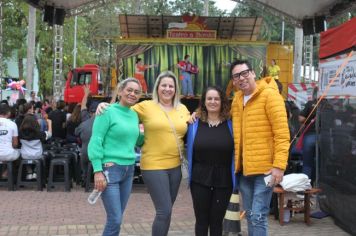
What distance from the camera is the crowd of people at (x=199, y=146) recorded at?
14.5ft

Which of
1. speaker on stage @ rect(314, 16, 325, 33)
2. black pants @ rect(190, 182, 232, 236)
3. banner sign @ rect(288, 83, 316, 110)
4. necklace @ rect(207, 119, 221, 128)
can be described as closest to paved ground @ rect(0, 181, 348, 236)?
black pants @ rect(190, 182, 232, 236)

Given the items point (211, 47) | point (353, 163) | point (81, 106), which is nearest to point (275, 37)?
point (211, 47)

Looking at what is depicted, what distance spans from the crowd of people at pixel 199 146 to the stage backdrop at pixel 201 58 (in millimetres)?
13973

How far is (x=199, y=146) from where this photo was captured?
456 cm

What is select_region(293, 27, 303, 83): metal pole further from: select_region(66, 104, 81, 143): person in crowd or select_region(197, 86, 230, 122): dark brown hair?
select_region(197, 86, 230, 122): dark brown hair

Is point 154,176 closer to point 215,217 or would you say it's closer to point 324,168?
point 215,217

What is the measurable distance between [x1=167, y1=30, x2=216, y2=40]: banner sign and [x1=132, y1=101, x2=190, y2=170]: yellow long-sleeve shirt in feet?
47.7

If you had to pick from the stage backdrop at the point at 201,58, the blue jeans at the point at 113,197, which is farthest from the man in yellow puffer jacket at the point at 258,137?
the stage backdrop at the point at 201,58

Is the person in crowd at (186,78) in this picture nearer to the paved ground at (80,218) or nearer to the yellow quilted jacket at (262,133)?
the paved ground at (80,218)

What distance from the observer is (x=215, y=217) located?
4621 mm

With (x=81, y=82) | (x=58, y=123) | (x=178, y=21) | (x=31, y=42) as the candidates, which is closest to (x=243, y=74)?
(x=58, y=123)

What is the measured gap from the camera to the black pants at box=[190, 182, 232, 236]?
4.60 metres

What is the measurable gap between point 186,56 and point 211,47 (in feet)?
3.33

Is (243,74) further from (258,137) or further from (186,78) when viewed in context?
(186,78)
